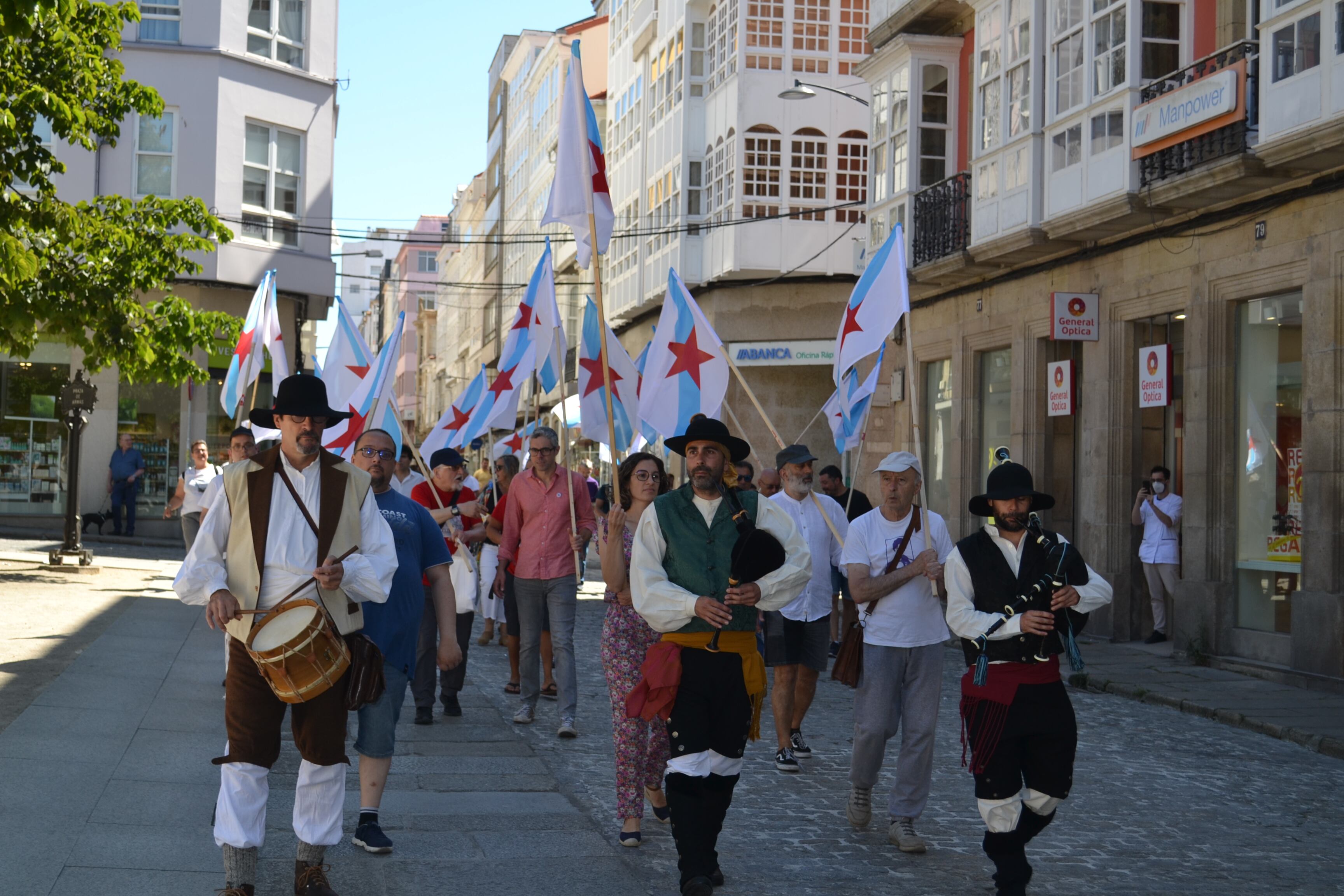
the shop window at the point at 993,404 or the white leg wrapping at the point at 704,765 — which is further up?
the shop window at the point at 993,404

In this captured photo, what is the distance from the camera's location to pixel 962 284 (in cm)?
2377

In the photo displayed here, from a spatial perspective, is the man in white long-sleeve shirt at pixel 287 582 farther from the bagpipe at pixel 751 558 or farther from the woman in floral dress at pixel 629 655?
the woman in floral dress at pixel 629 655

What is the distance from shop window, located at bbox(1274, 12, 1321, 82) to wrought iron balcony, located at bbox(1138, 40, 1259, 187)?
0.59m

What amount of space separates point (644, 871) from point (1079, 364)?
1535cm

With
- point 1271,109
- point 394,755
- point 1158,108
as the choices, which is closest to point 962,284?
point 1158,108

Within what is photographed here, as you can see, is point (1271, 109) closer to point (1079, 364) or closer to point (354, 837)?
point (1079, 364)

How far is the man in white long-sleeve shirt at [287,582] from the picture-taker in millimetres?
5586

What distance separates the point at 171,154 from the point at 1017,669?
28.3m

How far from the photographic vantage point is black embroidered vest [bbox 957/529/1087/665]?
6.21 metres

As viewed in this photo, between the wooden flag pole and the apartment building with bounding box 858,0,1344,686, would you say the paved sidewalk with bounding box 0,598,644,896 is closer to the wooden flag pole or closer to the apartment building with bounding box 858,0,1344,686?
the wooden flag pole

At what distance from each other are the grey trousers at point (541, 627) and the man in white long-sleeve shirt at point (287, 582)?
4.60 meters

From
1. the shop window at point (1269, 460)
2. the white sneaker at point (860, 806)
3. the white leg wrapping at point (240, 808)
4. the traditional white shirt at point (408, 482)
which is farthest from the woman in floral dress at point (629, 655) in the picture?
the shop window at point (1269, 460)

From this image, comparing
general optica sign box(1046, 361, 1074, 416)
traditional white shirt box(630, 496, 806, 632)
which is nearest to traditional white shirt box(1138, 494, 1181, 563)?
general optica sign box(1046, 361, 1074, 416)

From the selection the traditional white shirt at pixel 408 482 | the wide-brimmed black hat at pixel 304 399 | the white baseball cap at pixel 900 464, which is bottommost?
the traditional white shirt at pixel 408 482
